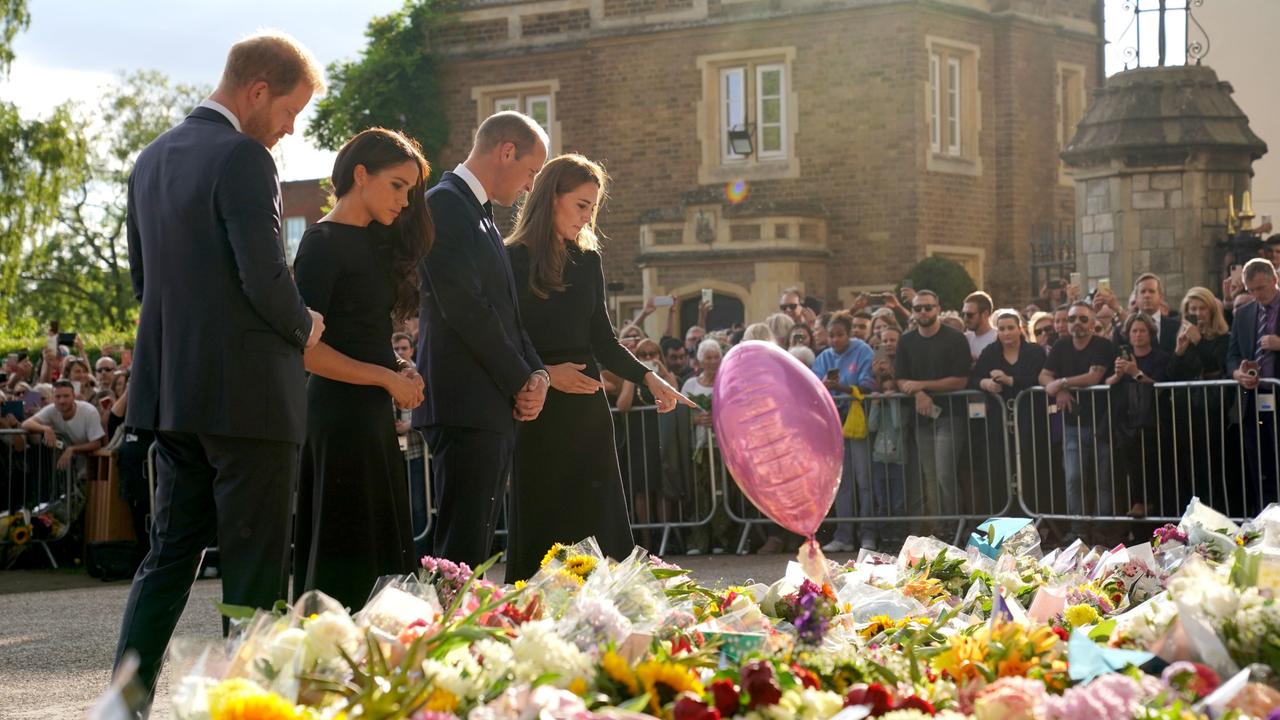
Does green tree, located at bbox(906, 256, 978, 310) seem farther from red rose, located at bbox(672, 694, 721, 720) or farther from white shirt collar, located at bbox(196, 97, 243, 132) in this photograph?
red rose, located at bbox(672, 694, 721, 720)

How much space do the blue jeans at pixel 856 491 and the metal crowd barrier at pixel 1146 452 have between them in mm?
1135

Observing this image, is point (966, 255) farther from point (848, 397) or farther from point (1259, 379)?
point (1259, 379)

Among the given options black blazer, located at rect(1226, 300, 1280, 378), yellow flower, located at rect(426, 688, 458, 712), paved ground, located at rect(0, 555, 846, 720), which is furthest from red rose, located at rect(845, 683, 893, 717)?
black blazer, located at rect(1226, 300, 1280, 378)

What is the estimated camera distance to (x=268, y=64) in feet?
15.3

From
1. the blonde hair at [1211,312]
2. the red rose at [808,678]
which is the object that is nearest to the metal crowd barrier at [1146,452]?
the blonde hair at [1211,312]

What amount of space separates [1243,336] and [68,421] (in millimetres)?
9180

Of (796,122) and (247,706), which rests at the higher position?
(796,122)

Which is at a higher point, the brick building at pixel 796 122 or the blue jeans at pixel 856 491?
the brick building at pixel 796 122

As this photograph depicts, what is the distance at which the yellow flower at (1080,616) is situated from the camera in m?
4.30

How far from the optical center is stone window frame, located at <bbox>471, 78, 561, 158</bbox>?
33125 millimetres

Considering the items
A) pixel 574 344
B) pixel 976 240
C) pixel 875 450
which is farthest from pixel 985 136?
pixel 574 344

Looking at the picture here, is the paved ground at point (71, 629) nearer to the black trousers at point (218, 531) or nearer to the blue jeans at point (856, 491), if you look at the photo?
the black trousers at point (218, 531)

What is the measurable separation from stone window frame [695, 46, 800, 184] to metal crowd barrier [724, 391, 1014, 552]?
1838 centimetres

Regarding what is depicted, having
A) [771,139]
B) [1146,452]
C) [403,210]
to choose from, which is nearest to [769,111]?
[771,139]
